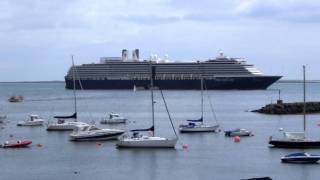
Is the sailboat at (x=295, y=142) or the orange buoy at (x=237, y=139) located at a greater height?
the sailboat at (x=295, y=142)

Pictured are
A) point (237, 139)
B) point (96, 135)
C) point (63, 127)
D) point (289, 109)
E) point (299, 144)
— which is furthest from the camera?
point (289, 109)

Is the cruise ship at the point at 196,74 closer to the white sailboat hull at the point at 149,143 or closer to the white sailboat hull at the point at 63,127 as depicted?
the white sailboat hull at the point at 63,127

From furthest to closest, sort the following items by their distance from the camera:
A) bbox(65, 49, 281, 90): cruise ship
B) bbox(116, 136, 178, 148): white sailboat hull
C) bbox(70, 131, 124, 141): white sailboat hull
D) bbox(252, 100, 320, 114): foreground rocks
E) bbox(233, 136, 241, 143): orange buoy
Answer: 1. bbox(65, 49, 281, 90): cruise ship
2. bbox(252, 100, 320, 114): foreground rocks
3. bbox(233, 136, 241, 143): orange buoy
4. bbox(70, 131, 124, 141): white sailboat hull
5. bbox(116, 136, 178, 148): white sailboat hull

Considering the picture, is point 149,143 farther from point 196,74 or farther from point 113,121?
point 196,74

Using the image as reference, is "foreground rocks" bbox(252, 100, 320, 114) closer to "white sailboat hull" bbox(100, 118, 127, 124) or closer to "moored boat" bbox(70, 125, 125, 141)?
"white sailboat hull" bbox(100, 118, 127, 124)

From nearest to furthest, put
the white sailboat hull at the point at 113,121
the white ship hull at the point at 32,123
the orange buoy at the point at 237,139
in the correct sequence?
the orange buoy at the point at 237,139, the white ship hull at the point at 32,123, the white sailboat hull at the point at 113,121

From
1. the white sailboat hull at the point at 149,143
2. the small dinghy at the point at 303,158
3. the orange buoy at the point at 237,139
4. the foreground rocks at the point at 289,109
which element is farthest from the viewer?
the foreground rocks at the point at 289,109

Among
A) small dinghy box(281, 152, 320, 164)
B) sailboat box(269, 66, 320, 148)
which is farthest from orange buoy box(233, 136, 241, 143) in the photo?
small dinghy box(281, 152, 320, 164)

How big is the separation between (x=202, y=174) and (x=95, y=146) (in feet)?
53.1

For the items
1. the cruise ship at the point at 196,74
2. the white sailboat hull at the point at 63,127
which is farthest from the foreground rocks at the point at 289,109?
the cruise ship at the point at 196,74

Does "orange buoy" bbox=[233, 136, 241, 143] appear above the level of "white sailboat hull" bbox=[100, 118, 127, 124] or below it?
below

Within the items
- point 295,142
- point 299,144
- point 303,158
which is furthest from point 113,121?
point 303,158

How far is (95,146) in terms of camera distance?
57406 millimetres

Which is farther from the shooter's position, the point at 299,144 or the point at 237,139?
the point at 237,139
